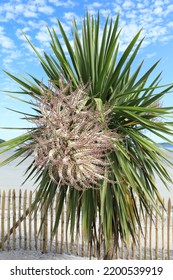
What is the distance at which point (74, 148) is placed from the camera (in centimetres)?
308

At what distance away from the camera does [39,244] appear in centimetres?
622

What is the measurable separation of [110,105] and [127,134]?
0.58 meters

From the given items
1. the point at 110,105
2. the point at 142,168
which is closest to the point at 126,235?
the point at 142,168

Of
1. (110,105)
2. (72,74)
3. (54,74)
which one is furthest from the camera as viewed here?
(54,74)

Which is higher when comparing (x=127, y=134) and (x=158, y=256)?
(x=127, y=134)

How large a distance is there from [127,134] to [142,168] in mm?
487

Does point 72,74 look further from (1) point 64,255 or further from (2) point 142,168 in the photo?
(1) point 64,255

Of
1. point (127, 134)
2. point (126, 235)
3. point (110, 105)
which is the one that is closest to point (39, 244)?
point (126, 235)

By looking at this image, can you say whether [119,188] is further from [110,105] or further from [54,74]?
[54,74]

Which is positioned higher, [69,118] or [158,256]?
[69,118]

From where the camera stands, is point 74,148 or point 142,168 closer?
point 74,148
